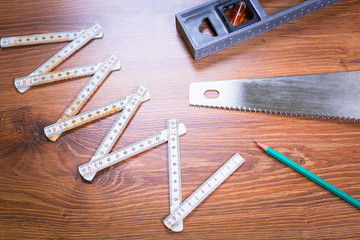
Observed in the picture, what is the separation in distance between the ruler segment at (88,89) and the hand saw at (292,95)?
0.45 m

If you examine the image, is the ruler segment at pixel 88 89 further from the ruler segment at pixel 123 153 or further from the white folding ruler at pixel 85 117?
the ruler segment at pixel 123 153

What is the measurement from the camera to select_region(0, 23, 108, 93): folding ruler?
178cm

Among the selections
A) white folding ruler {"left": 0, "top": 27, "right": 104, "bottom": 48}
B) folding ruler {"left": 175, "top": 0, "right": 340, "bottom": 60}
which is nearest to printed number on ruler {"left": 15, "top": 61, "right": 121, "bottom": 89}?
white folding ruler {"left": 0, "top": 27, "right": 104, "bottom": 48}

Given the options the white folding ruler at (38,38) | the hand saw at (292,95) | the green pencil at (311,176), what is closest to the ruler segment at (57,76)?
the white folding ruler at (38,38)

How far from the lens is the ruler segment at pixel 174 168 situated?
5.12 feet

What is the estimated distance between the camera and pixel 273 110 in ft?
5.59

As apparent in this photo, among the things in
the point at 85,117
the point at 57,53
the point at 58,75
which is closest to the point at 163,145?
the point at 85,117

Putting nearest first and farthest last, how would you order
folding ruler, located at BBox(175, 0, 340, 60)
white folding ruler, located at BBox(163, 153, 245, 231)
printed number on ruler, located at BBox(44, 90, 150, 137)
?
white folding ruler, located at BBox(163, 153, 245, 231), printed number on ruler, located at BBox(44, 90, 150, 137), folding ruler, located at BBox(175, 0, 340, 60)

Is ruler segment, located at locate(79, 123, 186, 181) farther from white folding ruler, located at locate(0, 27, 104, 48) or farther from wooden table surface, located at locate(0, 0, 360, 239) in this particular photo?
white folding ruler, located at locate(0, 27, 104, 48)

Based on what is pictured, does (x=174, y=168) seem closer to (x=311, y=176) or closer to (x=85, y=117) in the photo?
(x=85, y=117)

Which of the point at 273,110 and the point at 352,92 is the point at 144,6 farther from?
the point at 352,92

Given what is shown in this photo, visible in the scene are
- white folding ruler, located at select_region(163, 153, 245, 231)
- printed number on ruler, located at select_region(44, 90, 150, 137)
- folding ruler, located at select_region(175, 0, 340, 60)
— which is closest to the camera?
white folding ruler, located at select_region(163, 153, 245, 231)

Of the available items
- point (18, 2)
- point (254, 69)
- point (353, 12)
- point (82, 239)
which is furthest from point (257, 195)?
point (18, 2)

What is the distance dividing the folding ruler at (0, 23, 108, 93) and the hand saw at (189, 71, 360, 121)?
0.56 meters
